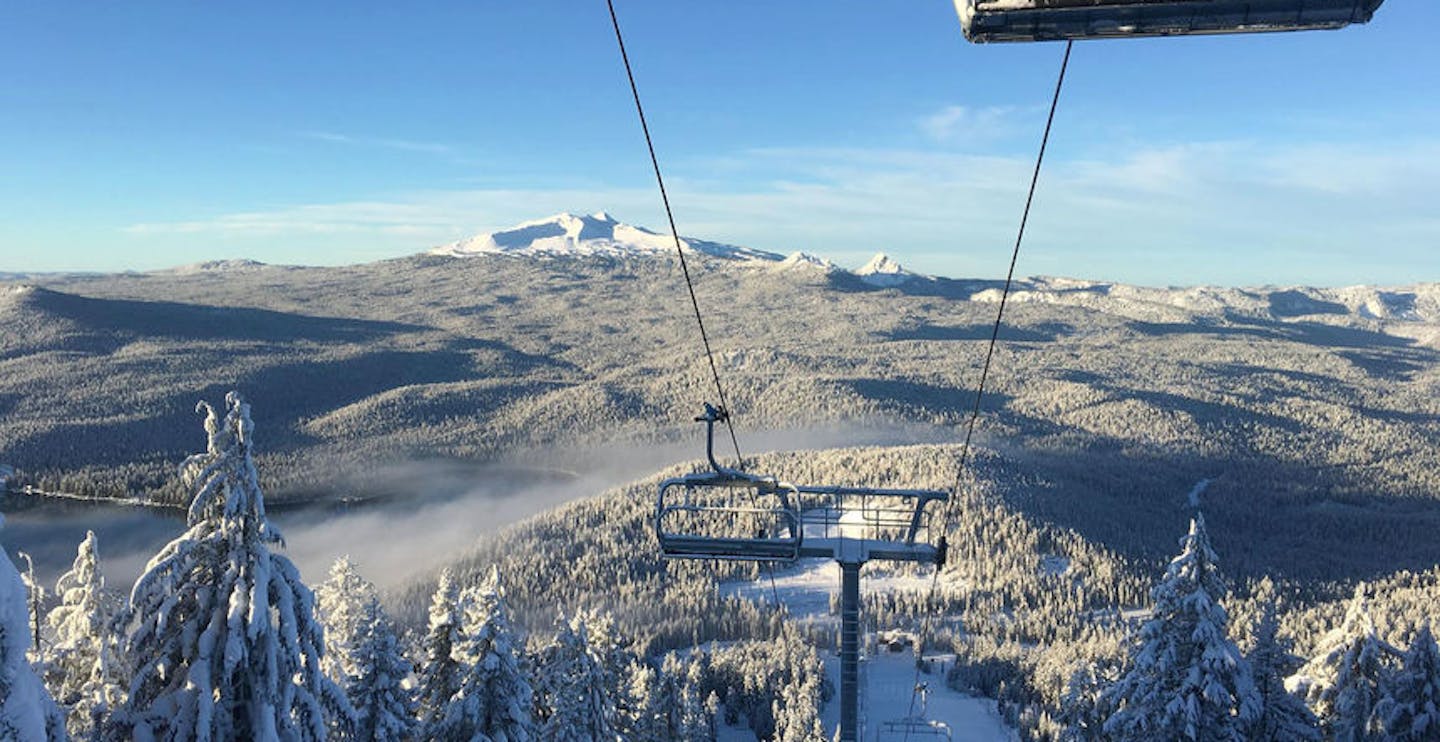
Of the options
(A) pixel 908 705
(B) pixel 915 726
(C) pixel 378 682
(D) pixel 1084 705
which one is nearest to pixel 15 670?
(C) pixel 378 682

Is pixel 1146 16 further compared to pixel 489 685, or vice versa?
pixel 489 685

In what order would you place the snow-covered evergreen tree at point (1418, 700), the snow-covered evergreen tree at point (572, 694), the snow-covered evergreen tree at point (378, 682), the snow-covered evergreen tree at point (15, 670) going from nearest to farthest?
the snow-covered evergreen tree at point (15, 670), the snow-covered evergreen tree at point (378, 682), the snow-covered evergreen tree at point (1418, 700), the snow-covered evergreen tree at point (572, 694)

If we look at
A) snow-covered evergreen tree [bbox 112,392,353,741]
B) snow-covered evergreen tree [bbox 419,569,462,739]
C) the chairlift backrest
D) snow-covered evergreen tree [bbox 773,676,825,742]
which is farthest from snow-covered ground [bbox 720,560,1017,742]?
snow-covered evergreen tree [bbox 112,392,353,741]

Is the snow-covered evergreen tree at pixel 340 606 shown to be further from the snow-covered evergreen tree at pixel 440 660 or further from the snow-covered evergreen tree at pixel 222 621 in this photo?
the snow-covered evergreen tree at pixel 222 621

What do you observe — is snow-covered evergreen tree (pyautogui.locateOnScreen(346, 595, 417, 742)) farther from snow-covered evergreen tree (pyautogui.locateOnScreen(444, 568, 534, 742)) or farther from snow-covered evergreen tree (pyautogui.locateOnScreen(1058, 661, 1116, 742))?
snow-covered evergreen tree (pyautogui.locateOnScreen(1058, 661, 1116, 742))

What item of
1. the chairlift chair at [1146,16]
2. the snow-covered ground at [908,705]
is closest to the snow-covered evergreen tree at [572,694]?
the chairlift chair at [1146,16]

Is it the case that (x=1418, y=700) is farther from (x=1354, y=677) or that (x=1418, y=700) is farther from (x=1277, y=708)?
(x=1277, y=708)
